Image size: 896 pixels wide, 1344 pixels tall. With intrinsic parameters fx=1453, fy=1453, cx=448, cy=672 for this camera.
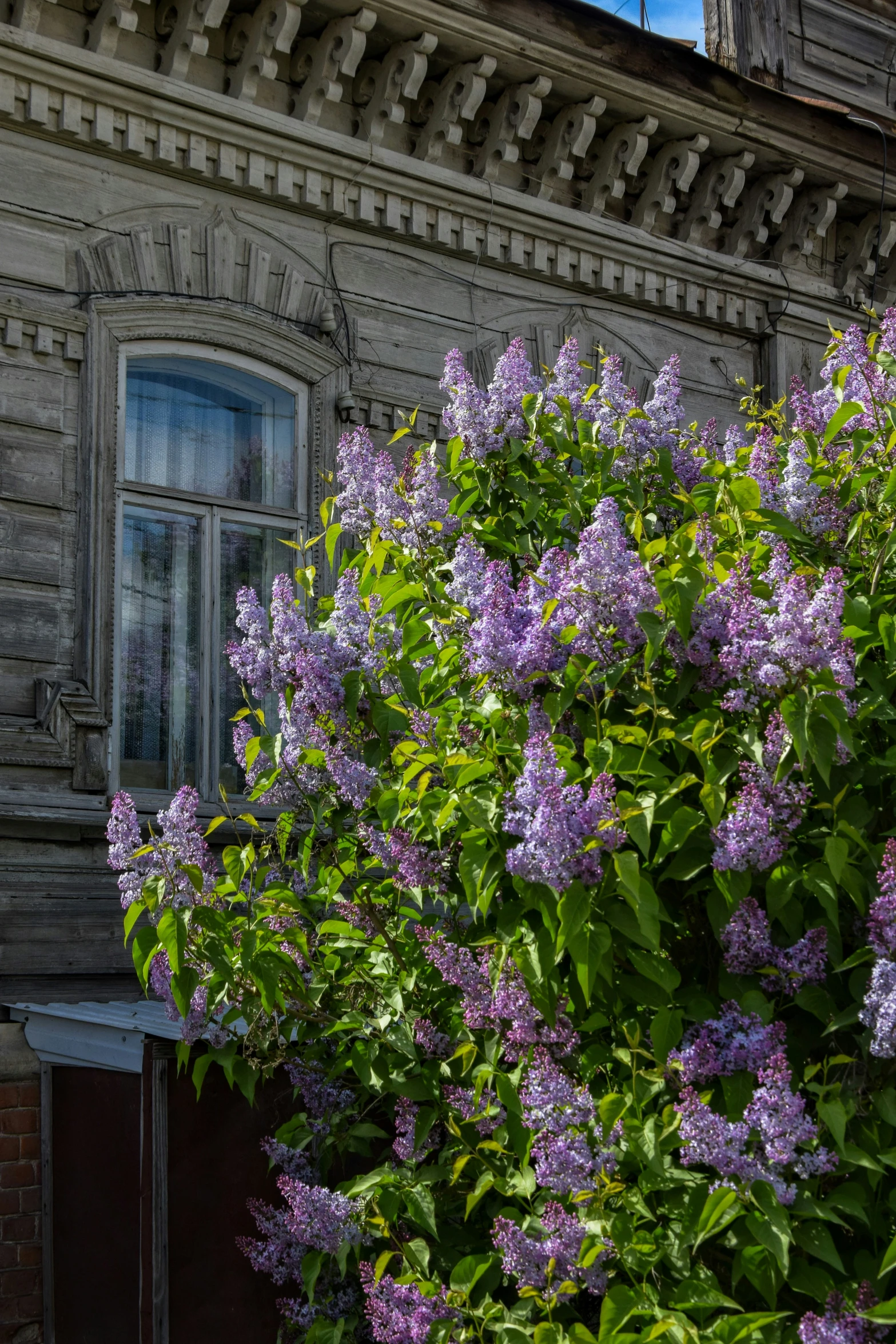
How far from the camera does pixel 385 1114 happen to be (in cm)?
441

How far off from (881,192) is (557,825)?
28.0 ft

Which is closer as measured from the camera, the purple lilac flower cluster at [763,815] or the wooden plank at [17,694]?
the purple lilac flower cluster at [763,815]

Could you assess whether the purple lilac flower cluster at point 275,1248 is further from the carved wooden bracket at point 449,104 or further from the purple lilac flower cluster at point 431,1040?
the carved wooden bracket at point 449,104

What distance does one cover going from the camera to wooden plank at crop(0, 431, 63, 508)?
656cm

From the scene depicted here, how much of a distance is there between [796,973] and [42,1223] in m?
4.13

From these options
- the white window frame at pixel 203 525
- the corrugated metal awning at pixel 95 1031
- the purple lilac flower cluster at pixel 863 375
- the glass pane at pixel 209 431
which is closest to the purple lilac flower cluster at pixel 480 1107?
the corrugated metal awning at pixel 95 1031

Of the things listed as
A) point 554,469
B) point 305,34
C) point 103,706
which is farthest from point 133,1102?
point 305,34

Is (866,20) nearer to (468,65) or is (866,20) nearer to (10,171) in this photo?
(468,65)

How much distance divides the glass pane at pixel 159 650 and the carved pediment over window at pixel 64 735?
0.29 metres

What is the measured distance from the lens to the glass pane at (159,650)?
6.92 m

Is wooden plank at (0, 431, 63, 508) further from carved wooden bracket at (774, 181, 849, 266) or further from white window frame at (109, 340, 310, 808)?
carved wooden bracket at (774, 181, 849, 266)

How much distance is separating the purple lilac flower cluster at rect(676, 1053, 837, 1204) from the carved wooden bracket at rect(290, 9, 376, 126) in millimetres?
6411

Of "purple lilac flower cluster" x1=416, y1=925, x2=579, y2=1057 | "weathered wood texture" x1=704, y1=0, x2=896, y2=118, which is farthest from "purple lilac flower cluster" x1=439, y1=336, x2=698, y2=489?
"weathered wood texture" x1=704, y1=0, x2=896, y2=118

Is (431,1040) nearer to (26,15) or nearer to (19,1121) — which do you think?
(19,1121)
